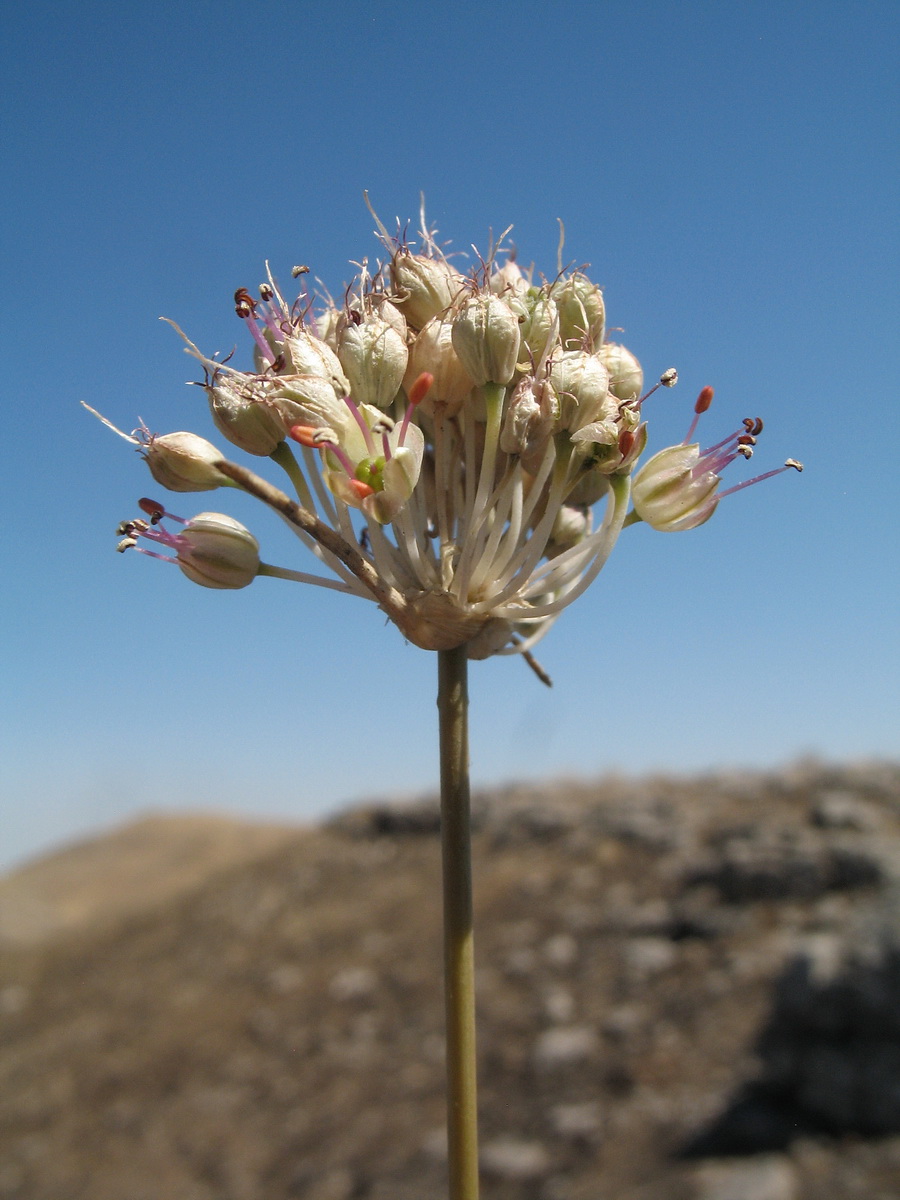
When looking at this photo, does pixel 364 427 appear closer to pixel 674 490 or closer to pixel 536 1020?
pixel 674 490

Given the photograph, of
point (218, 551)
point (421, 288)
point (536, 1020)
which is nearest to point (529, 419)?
point (421, 288)

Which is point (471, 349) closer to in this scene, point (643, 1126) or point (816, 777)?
point (643, 1126)

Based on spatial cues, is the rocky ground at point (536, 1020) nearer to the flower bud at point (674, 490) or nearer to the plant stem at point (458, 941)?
the plant stem at point (458, 941)

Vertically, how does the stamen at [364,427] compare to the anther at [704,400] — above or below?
below

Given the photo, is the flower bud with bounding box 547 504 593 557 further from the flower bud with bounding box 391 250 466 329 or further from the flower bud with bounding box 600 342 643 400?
the flower bud with bounding box 391 250 466 329

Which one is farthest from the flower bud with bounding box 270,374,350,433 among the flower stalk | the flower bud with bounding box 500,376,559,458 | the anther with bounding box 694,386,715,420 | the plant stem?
the anther with bounding box 694,386,715,420

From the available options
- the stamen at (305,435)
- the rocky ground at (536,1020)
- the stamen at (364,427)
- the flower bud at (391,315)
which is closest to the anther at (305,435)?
the stamen at (305,435)
